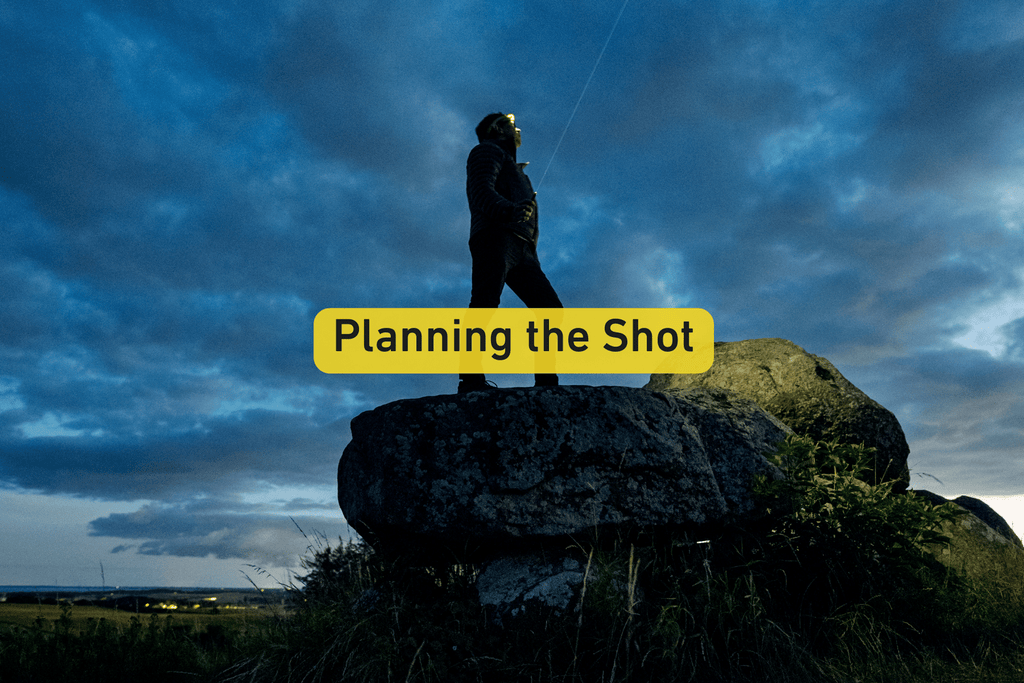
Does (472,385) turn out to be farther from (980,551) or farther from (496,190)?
(980,551)

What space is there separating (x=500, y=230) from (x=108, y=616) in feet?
15.0

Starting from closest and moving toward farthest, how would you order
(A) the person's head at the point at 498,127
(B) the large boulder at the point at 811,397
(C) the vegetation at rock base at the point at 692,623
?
(C) the vegetation at rock base at the point at 692,623 → (B) the large boulder at the point at 811,397 → (A) the person's head at the point at 498,127

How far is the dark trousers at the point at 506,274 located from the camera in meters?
5.84

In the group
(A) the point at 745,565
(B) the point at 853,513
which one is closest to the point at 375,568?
(A) the point at 745,565

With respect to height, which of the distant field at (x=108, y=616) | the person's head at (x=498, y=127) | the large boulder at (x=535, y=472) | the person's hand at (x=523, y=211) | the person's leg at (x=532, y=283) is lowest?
the distant field at (x=108, y=616)

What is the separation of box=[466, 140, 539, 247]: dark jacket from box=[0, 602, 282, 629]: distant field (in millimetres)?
3708

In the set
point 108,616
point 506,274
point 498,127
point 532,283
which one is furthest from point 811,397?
point 108,616

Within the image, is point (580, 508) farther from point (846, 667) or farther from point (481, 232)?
point (481, 232)

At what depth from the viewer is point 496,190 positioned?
6.25 m

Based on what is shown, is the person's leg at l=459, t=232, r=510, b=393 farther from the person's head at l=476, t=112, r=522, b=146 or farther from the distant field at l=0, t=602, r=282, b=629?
the distant field at l=0, t=602, r=282, b=629

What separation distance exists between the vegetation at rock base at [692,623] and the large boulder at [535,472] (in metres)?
0.23

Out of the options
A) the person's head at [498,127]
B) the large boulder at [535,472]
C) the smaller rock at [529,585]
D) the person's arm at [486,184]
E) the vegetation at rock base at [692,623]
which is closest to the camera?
the vegetation at rock base at [692,623]

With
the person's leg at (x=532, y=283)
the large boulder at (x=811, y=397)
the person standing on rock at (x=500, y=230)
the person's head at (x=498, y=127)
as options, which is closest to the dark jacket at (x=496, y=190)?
the person standing on rock at (x=500, y=230)

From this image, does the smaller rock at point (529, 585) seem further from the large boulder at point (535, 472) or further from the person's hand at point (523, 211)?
the person's hand at point (523, 211)
